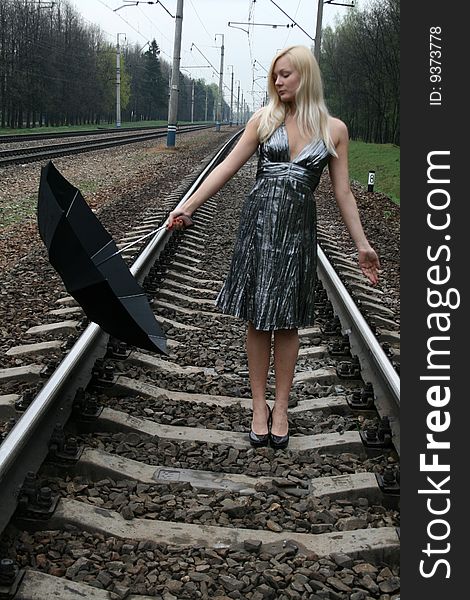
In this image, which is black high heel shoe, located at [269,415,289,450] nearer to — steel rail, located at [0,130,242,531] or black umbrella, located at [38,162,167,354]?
black umbrella, located at [38,162,167,354]

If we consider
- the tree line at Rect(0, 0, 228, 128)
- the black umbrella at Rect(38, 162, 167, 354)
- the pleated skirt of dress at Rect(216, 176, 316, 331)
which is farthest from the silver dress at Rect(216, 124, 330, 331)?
the tree line at Rect(0, 0, 228, 128)

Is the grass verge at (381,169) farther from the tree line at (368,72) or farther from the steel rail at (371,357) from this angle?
the steel rail at (371,357)

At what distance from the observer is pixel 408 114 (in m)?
2.90

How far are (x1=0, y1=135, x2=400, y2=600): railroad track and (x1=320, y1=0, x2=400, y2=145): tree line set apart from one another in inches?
1211

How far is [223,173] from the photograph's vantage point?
122 inches

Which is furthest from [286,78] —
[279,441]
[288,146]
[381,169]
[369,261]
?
[381,169]

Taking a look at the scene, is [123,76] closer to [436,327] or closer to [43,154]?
[43,154]

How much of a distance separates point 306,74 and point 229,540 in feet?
5.95

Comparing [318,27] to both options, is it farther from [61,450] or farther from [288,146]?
[61,450]

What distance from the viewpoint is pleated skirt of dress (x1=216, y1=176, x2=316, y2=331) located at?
9.91 ft

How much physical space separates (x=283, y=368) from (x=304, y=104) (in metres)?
1.15

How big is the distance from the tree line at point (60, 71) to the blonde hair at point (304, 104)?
42.4 meters

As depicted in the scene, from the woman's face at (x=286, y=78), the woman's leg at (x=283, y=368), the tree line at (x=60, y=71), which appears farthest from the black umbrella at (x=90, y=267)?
the tree line at (x=60, y=71)

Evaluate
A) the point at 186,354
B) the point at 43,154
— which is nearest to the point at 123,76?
the point at 43,154
